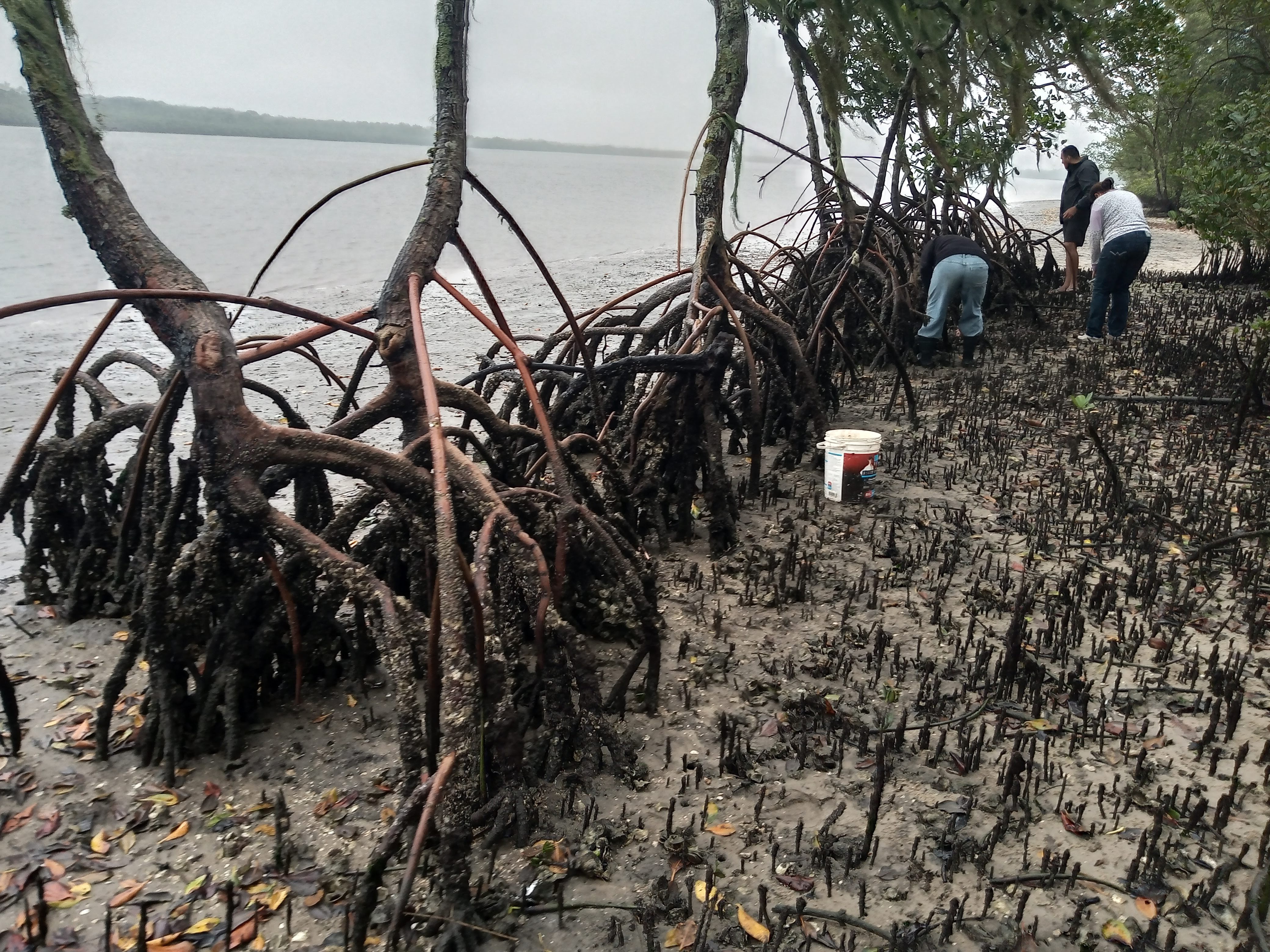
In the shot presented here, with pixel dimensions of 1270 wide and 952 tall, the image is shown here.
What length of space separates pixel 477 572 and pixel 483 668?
0.77 feet

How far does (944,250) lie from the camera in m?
6.97

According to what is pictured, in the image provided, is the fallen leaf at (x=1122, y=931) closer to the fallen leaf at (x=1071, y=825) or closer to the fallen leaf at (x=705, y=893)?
the fallen leaf at (x=1071, y=825)

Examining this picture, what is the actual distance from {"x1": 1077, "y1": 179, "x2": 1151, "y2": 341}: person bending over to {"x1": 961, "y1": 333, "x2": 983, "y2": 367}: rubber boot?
3.73ft

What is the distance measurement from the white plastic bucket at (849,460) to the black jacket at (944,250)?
10.2 ft

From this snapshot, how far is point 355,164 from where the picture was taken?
55.8 metres

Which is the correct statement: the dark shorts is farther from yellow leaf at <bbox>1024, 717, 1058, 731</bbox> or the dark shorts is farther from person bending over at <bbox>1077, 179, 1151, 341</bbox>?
yellow leaf at <bbox>1024, 717, 1058, 731</bbox>

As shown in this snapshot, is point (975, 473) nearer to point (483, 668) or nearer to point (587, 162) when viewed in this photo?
point (483, 668)

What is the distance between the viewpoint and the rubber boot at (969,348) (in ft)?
24.0

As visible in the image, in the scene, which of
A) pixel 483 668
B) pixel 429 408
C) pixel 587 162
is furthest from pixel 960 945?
pixel 587 162

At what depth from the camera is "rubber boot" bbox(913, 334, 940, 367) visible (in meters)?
7.34

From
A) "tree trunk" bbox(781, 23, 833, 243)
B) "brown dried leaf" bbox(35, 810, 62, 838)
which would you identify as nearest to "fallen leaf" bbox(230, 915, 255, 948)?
"brown dried leaf" bbox(35, 810, 62, 838)

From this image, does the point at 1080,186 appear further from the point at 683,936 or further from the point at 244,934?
the point at 244,934

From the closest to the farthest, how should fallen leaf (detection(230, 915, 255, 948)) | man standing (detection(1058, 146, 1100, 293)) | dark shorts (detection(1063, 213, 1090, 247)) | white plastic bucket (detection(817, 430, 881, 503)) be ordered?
fallen leaf (detection(230, 915, 255, 948)) < white plastic bucket (detection(817, 430, 881, 503)) < man standing (detection(1058, 146, 1100, 293)) < dark shorts (detection(1063, 213, 1090, 247))

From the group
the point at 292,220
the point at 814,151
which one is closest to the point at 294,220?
the point at 292,220
